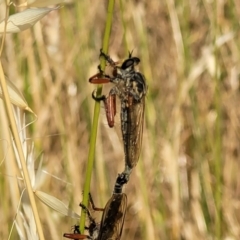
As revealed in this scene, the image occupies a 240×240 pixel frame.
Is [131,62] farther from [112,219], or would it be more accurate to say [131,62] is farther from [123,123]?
[112,219]

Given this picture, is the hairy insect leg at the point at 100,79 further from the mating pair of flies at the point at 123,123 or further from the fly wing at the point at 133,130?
the fly wing at the point at 133,130

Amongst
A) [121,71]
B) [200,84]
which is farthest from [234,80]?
[121,71]

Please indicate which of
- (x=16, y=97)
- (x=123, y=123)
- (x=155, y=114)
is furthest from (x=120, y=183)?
(x=155, y=114)

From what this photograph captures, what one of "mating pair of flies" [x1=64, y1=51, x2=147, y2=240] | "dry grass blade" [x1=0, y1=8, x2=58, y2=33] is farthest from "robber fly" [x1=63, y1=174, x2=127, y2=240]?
"dry grass blade" [x1=0, y1=8, x2=58, y2=33]

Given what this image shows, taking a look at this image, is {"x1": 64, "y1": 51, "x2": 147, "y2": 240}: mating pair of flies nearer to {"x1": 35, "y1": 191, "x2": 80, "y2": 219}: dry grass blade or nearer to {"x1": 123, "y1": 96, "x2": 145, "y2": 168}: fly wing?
{"x1": 123, "y1": 96, "x2": 145, "y2": 168}: fly wing

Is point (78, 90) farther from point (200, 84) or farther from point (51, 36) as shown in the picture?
point (200, 84)
